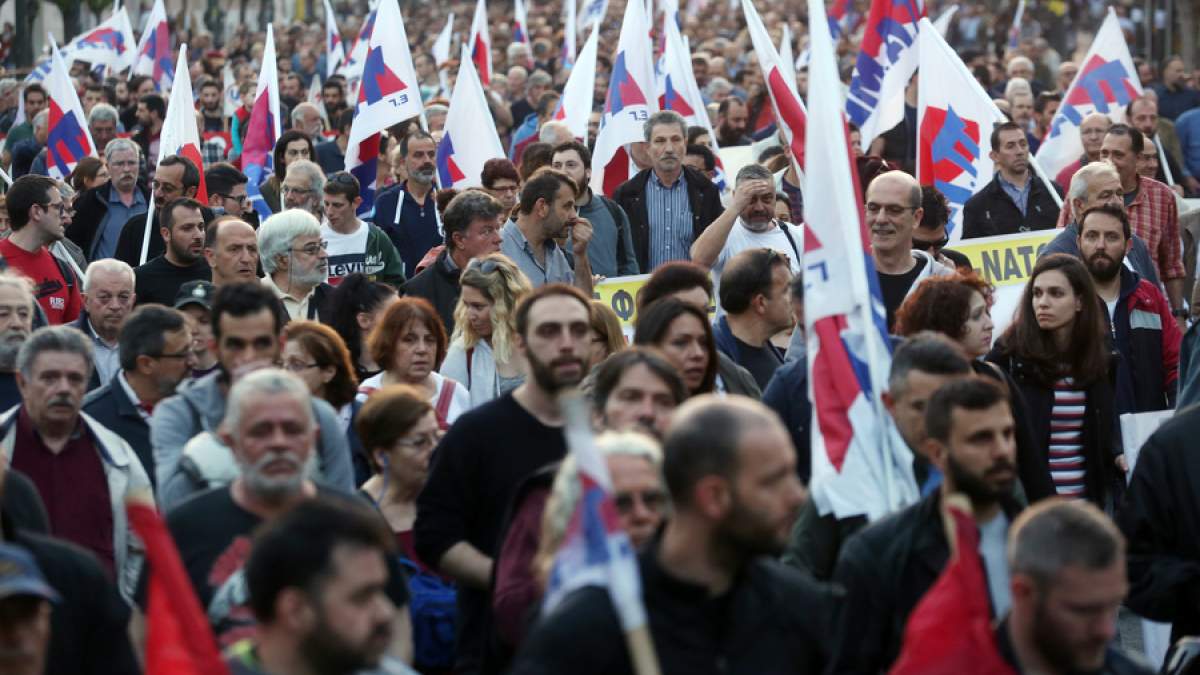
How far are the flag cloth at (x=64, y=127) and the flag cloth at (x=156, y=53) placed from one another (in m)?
5.28

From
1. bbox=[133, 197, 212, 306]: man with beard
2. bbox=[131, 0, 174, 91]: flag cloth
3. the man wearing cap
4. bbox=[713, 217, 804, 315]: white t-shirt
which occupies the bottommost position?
bbox=[713, 217, 804, 315]: white t-shirt

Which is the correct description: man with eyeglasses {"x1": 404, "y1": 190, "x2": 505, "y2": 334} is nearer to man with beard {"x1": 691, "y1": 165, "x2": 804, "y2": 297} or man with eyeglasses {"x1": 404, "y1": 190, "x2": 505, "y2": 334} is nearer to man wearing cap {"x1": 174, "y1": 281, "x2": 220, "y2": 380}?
man with beard {"x1": 691, "y1": 165, "x2": 804, "y2": 297}

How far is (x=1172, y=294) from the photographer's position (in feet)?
38.3

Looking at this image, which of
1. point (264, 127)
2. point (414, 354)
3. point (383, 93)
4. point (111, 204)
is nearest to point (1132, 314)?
point (414, 354)

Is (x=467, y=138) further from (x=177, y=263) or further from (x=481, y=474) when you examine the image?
(x=481, y=474)

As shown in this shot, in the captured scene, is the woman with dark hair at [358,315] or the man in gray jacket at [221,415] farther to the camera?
the woman with dark hair at [358,315]

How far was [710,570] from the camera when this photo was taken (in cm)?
425

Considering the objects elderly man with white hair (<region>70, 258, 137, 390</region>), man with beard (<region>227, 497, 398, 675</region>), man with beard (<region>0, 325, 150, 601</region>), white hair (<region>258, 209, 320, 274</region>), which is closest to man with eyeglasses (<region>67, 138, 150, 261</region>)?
white hair (<region>258, 209, 320, 274</region>)

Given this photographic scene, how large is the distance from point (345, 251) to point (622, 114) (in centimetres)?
362

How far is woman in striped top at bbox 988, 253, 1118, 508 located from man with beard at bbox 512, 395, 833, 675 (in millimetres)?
3771

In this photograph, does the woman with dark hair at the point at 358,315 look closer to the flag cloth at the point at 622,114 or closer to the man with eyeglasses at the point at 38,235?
the man with eyeglasses at the point at 38,235

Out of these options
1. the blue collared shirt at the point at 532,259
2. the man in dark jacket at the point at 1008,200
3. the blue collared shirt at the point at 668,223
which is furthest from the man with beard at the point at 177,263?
the man in dark jacket at the point at 1008,200

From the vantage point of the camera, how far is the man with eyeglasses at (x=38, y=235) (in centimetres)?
1063

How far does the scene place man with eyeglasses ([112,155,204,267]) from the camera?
1239 centimetres
